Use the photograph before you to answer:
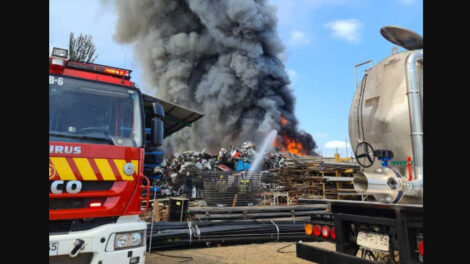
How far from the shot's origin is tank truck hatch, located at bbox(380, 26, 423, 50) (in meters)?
4.45

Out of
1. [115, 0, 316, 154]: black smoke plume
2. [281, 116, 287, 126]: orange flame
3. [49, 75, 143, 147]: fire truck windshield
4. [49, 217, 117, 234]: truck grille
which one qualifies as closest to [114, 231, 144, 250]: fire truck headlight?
[49, 217, 117, 234]: truck grille

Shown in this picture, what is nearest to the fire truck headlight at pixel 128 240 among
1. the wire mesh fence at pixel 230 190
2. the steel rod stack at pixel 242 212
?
the steel rod stack at pixel 242 212

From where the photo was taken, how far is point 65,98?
4.02m

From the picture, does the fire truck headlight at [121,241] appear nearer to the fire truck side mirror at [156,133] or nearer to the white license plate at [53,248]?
the white license plate at [53,248]

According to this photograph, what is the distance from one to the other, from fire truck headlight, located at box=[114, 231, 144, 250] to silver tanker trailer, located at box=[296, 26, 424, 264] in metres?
2.19

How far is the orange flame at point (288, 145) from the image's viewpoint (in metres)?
38.3

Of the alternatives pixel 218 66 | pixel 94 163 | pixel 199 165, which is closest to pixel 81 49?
pixel 199 165

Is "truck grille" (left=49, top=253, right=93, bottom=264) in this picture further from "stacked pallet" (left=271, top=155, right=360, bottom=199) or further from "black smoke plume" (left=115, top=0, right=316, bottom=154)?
"black smoke plume" (left=115, top=0, right=316, bottom=154)

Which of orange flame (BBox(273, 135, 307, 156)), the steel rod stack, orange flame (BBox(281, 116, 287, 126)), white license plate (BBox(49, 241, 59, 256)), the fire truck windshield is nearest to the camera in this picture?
white license plate (BBox(49, 241, 59, 256))

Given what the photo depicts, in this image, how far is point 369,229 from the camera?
3.95 metres

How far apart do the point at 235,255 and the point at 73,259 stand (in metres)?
3.95

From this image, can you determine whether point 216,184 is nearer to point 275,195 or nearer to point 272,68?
point 275,195

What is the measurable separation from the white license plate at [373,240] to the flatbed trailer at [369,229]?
16 millimetres

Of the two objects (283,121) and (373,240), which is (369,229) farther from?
(283,121)
